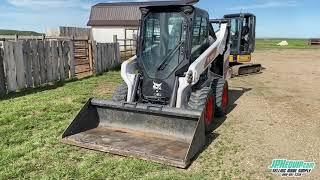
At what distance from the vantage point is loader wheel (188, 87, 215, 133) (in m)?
6.90

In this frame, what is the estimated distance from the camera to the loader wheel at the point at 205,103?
6896 millimetres

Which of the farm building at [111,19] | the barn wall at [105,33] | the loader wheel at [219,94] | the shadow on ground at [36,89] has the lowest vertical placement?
the shadow on ground at [36,89]

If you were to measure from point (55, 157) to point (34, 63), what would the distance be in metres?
6.90

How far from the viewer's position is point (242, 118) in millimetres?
8625

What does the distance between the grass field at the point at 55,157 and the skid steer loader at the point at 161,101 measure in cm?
20

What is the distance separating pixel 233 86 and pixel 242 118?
515 cm

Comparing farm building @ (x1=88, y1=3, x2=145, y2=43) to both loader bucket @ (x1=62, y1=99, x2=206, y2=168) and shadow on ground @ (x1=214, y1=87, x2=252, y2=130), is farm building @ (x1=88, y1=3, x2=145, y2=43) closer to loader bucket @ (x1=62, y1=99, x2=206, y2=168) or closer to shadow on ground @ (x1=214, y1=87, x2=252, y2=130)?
shadow on ground @ (x1=214, y1=87, x2=252, y2=130)

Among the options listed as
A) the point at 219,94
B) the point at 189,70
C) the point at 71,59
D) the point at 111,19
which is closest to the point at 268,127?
the point at 219,94

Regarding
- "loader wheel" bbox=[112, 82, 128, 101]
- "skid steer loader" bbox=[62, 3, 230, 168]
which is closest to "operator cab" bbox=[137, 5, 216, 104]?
"skid steer loader" bbox=[62, 3, 230, 168]

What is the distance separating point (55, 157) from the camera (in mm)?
5941

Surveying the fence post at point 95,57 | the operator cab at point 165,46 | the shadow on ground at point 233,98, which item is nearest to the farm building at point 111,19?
the fence post at point 95,57

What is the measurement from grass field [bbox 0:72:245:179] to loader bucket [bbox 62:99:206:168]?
0.14 metres

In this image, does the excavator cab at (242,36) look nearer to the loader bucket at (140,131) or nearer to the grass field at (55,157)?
the grass field at (55,157)

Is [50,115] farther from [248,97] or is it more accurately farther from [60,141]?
[248,97]
